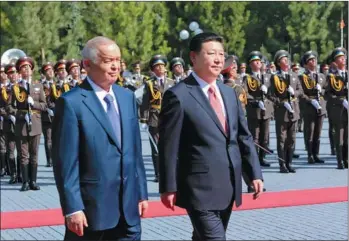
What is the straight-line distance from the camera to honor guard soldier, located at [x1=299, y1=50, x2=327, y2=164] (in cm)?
1248

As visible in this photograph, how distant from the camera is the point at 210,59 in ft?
14.2

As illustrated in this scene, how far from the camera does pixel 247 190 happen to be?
30.9 ft

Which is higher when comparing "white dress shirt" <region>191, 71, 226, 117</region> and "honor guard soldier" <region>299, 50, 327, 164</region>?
"white dress shirt" <region>191, 71, 226, 117</region>

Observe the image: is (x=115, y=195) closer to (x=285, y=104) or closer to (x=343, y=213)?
(x=343, y=213)

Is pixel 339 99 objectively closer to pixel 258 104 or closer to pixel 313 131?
pixel 313 131

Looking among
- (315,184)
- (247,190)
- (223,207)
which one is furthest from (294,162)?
(223,207)

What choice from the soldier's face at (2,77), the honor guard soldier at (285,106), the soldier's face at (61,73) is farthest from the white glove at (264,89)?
the soldier's face at (2,77)

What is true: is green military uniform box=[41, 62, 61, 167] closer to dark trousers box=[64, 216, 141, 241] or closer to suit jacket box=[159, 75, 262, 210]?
suit jacket box=[159, 75, 262, 210]

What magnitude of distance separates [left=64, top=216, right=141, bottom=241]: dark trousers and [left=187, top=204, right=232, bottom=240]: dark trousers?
44 centimetres

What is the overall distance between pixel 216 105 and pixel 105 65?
0.82 meters

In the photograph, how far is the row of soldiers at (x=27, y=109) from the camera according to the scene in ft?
34.3

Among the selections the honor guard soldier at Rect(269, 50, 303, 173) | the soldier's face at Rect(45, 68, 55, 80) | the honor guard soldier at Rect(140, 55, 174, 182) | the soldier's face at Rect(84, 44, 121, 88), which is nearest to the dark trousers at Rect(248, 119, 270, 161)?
the honor guard soldier at Rect(269, 50, 303, 173)

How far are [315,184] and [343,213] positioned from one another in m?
2.40

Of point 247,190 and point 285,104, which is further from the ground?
point 285,104
